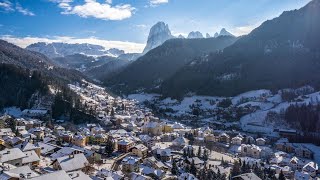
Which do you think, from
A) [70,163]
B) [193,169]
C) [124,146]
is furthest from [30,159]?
[193,169]

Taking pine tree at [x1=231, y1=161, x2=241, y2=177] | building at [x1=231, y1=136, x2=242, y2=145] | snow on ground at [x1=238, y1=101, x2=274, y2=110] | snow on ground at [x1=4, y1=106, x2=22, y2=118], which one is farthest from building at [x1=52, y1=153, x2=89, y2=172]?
snow on ground at [x1=238, y1=101, x2=274, y2=110]

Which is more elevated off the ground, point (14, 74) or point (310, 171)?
point (14, 74)

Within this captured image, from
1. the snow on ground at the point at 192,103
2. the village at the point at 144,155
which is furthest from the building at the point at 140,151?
the snow on ground at the point at 192,103

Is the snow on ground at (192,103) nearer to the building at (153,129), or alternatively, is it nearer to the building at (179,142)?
the building at (153,129)

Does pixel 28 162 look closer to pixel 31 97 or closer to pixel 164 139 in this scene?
pixel 164 139

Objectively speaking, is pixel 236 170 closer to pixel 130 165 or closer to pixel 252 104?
pixel 130 165

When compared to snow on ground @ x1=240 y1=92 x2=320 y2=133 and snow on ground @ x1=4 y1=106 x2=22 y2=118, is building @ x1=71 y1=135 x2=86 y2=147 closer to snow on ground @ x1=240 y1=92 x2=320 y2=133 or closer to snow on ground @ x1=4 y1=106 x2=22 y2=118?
snow on ground @ x1=4 y1=106 x2=22 y2=118

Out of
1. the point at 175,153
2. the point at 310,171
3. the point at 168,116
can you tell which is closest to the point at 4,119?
the point at 175,153

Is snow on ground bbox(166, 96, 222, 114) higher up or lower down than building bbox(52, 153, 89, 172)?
lower down
